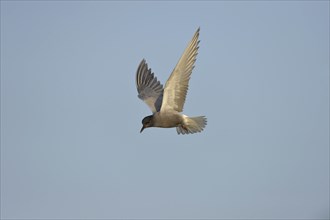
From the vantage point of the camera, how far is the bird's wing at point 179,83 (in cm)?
1472

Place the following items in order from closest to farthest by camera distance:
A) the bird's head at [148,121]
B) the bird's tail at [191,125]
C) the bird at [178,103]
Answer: the bird at [178,103], the bird's head at [148,121], the bird's tail at [191,125]

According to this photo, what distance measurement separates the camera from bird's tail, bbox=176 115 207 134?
15.4m

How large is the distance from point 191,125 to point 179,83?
1198 mm

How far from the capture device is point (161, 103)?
15703mm

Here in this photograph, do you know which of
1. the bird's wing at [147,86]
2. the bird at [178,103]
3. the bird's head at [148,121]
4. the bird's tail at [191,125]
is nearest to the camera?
the bird at [178,103]

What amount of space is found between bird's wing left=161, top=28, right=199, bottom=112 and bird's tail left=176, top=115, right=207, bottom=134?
42 cm

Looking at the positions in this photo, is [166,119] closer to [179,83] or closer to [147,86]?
[179,83]

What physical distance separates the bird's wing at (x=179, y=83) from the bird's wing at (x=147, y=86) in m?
0.93

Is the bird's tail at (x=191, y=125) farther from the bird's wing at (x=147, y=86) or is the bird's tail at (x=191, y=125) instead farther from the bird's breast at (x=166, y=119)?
the bird's wing at (x=147, y=86)

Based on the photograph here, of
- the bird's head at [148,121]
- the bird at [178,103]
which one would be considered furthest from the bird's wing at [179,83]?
the bird's head at [148,121]

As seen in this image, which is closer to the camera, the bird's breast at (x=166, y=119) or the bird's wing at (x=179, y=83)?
the bird's wing at (x=179, y=83)

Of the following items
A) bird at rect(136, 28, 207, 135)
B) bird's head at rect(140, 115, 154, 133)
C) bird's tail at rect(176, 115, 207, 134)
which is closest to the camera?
bird at rect(136, 28, 207, 135)

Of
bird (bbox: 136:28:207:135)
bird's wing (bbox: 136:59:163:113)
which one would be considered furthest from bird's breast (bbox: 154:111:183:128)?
bird's wing (bbox: 136:59:163:113)

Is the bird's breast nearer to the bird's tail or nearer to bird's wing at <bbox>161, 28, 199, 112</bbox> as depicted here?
bird's wing at <bbox>161, 28, 199, 112</bbox>
